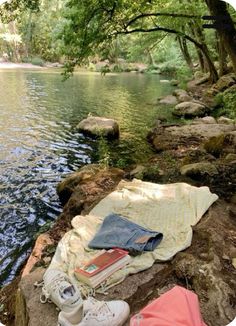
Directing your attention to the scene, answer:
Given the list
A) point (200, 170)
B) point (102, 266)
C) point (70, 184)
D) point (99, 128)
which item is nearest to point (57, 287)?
point (102, 266)

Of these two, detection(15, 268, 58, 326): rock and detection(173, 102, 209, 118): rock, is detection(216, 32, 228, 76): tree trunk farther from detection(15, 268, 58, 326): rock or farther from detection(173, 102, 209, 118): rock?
detection(15, 268, 58, 326): rock

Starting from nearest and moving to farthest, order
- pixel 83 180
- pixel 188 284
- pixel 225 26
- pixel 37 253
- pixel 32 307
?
pixel 32 307 → pixel 188 284 → pixel 37 253 → pixel 225 26 → pixel 83 180

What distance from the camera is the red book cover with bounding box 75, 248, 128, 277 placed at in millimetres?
3401

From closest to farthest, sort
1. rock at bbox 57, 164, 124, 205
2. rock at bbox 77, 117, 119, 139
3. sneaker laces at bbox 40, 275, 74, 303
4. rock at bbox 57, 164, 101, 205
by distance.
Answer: sneaker laces at bbox 40, 275, 74, 303 → rock at bbox 57, 164, 124, 205 → rock at bbox 57, 164, 101, 205 → rock at bbox 77, 117, 119, 139

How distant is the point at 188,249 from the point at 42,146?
741 cm

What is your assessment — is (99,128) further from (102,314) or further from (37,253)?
(102,314)

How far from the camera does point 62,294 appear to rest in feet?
9.50

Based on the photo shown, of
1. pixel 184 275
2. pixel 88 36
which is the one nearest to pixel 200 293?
pixel 184 275

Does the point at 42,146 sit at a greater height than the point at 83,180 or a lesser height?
lesser

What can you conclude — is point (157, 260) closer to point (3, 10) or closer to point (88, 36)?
point (88, 36)

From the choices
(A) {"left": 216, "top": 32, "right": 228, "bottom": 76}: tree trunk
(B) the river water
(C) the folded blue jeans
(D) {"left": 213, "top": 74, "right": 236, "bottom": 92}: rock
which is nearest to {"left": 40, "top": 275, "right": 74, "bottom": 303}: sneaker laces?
(C) the folded blue jeans

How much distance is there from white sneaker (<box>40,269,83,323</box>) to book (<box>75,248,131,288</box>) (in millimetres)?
309

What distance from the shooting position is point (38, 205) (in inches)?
266

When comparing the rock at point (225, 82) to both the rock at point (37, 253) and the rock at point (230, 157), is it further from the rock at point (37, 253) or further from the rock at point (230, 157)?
the rock at point (37, 253)
